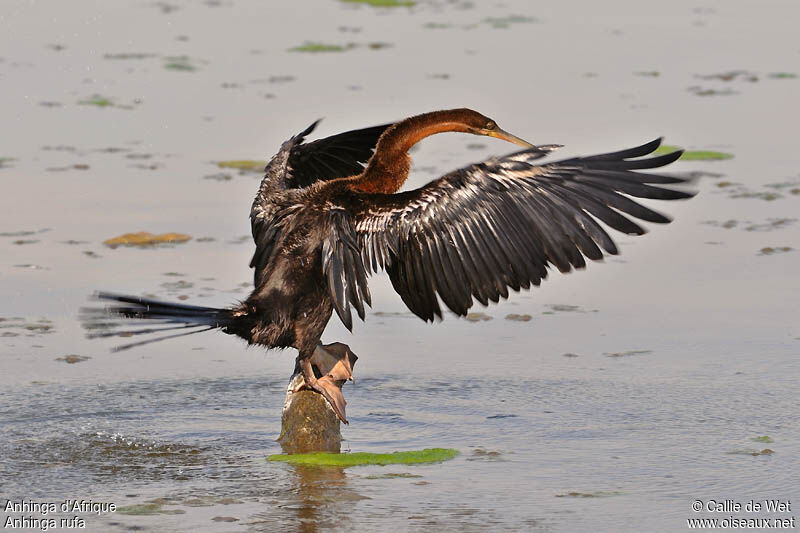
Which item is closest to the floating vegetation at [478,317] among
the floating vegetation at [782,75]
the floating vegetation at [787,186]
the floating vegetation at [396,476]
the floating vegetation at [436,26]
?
the floating vegetation at [396,476]

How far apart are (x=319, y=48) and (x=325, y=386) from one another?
885 cm

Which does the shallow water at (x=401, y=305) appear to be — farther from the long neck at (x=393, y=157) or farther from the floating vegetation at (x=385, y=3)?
the floating vegetation at (x=385, y=3)

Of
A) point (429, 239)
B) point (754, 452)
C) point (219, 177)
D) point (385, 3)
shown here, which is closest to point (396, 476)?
point (429, 239)

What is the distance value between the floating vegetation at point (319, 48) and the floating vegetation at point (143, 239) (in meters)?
5.80

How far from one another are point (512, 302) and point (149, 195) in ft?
10.1

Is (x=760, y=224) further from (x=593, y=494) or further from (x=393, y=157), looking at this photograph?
(x=593, y=494)

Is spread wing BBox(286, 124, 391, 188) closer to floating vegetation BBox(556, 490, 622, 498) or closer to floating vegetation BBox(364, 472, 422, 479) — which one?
floating vegetation BBox(364, 472, 422, 479)

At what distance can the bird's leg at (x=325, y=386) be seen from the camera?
6.89 m

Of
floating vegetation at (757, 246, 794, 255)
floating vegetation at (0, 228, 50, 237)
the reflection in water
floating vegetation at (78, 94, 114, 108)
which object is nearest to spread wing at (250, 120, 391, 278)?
Result: the reflection in water

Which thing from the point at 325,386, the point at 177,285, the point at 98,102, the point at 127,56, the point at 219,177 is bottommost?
the point at 325,386

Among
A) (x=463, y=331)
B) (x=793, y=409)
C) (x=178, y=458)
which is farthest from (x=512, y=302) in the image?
(x=178, y=458)

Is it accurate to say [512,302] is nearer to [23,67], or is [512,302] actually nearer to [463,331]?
[463,331]

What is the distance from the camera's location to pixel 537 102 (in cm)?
1293

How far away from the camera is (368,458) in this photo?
258 inches
